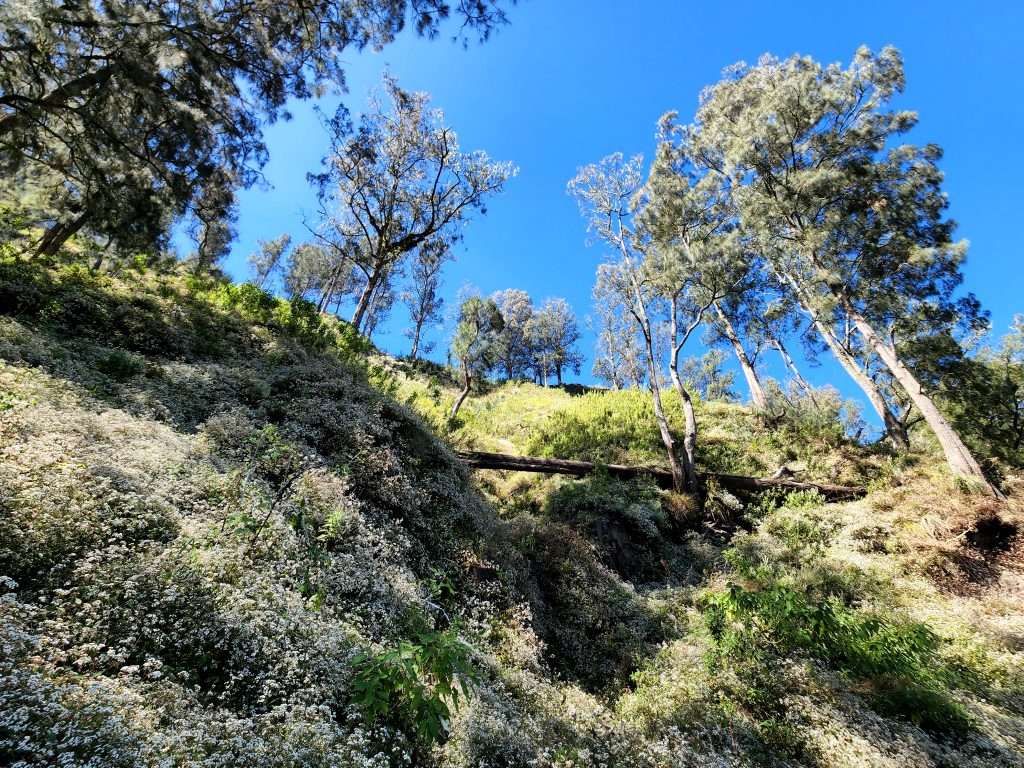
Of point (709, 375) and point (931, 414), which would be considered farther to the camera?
point (709, 375)

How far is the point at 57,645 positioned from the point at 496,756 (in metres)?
3.69

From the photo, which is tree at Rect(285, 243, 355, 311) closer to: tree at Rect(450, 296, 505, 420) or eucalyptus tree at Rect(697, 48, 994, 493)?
tree at Rect(450, 296, 505, 420)

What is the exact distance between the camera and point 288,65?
10789 mm

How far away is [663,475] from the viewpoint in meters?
15.1

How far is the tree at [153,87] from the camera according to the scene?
27.2 feet

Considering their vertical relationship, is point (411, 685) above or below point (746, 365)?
below

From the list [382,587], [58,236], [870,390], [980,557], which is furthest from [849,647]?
[58,236]

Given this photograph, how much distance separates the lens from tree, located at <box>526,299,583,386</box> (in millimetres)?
56938

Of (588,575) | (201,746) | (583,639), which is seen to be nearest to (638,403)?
(588,575)

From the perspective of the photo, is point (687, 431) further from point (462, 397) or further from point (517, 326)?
point (517, 326)

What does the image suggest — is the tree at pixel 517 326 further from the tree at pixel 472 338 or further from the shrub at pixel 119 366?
the shrub at pixel 119 366

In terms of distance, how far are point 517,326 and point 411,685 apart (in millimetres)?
55017

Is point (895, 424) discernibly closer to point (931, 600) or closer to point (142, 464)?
point (931, 600)

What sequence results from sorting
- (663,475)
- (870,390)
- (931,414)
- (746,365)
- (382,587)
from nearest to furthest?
(382,587)
(931,414)
(663,475)
(870,390)
(746,365)
